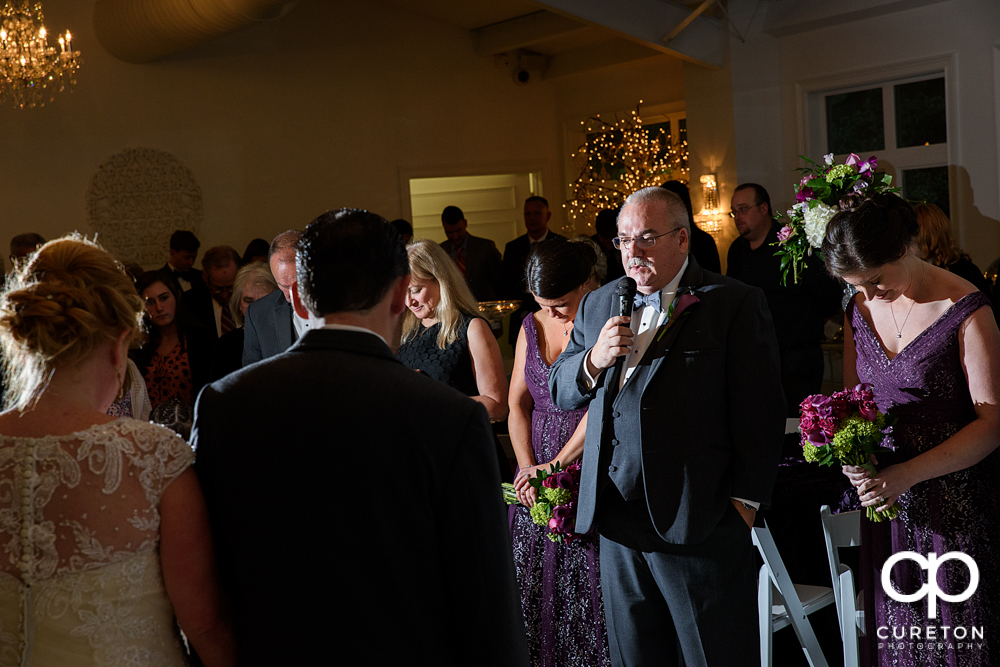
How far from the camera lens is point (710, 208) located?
8344 mm

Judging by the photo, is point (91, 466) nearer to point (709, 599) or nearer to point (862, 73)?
point (709, 599)

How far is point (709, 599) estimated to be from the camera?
2293mm

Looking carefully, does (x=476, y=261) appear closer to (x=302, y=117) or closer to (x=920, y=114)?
(x=302, y=117)

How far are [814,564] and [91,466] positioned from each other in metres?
2.63

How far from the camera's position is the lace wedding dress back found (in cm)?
139

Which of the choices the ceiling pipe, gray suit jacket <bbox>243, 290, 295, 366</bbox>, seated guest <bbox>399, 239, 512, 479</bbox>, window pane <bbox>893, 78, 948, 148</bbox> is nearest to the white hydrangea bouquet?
seated guest <bbox>399, 239, 512, 479</bbox>

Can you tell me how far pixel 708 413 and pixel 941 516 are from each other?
33.6 inches

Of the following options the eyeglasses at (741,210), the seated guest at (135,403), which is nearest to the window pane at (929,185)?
the eyeglasses at (741,210)

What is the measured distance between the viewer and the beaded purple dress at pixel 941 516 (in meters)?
2.51

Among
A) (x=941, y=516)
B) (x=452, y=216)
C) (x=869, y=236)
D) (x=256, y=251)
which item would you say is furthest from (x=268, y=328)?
(x=452, y=216)

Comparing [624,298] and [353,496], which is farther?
[624,298]

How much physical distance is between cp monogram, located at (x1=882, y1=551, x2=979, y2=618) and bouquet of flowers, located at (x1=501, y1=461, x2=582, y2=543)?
944mm

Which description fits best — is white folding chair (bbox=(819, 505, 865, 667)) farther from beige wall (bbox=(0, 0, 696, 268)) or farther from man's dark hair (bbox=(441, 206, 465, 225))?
beige wall (bbox=(0, 0, 696, 268))

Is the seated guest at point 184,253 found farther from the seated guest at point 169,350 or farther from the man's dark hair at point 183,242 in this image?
the seated guest at point 169,350
